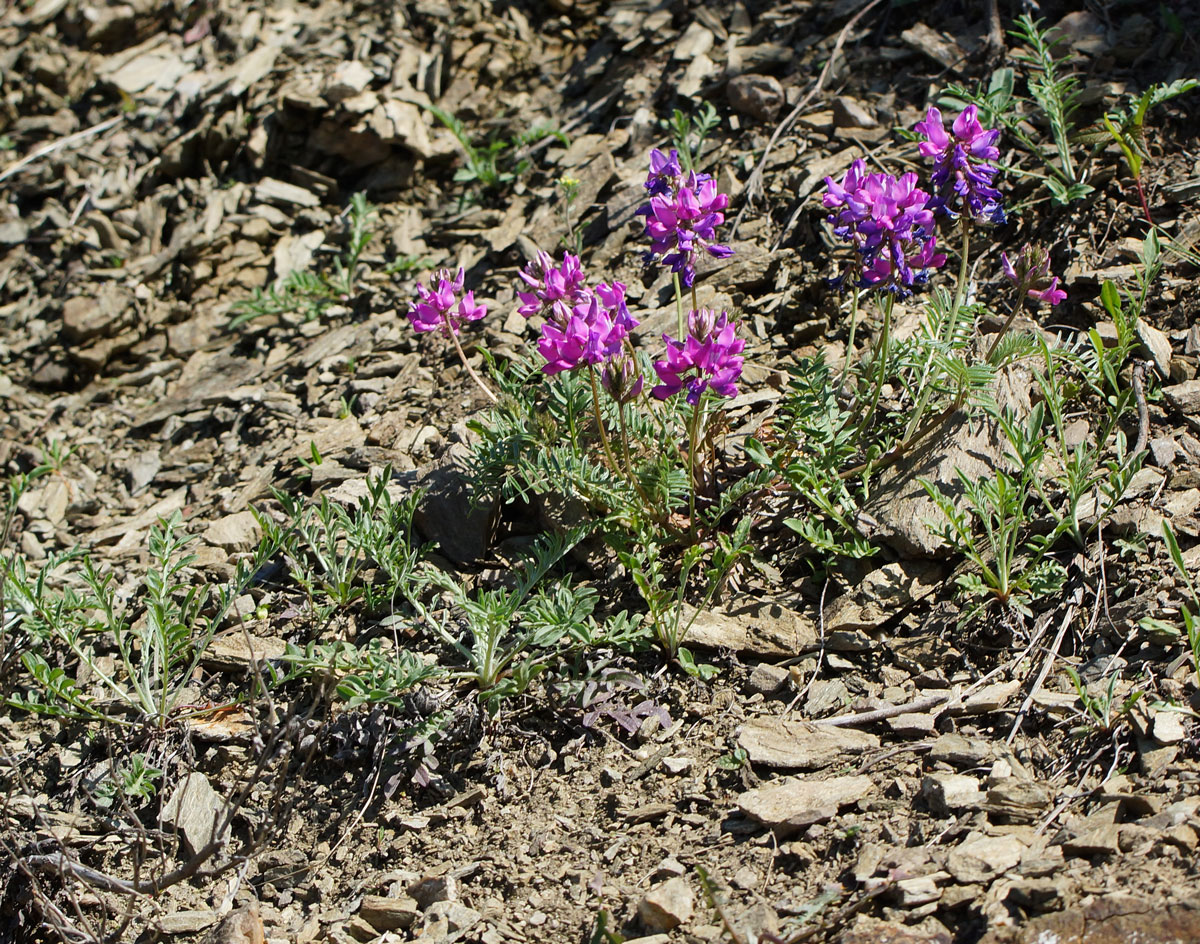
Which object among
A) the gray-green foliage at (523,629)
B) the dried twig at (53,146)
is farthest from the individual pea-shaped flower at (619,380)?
the dried twig at (53,146)

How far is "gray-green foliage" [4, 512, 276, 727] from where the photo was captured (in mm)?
3412

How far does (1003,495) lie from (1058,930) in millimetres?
1240

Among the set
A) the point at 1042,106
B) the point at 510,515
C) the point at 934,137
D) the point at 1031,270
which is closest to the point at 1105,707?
the point at 1031,270

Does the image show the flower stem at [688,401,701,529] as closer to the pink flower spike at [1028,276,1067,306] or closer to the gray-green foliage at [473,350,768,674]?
the gray-green foliage at [473,350,768,674]

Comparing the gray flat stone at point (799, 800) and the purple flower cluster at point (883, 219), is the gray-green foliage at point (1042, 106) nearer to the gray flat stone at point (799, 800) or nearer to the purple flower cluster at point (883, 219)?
the purple flower cluster at point (883, 219)

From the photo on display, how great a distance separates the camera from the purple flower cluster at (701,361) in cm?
293

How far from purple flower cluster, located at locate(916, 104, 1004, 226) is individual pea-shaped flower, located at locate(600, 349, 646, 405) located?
1.09 m

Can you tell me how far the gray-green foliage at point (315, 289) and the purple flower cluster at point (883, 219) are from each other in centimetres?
305

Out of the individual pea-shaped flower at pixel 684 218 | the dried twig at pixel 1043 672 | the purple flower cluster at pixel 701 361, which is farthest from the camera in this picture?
the individual pea-shaped flower at pixel 684 218

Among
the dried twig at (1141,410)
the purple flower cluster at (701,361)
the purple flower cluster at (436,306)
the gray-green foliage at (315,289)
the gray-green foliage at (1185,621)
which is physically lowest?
the gray-green foliage at (315,289)

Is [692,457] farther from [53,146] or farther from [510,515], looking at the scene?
[53,146]

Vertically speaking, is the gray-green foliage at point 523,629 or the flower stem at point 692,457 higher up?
the flower stem at point 692,457

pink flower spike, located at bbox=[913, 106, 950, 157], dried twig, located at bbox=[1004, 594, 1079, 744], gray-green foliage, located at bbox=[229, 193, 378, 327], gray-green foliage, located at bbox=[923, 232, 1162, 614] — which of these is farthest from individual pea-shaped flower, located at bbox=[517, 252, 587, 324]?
gray-green foliage, located at bbox=[229, 193, 378, 327]

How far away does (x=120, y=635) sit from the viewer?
11.5 feet
